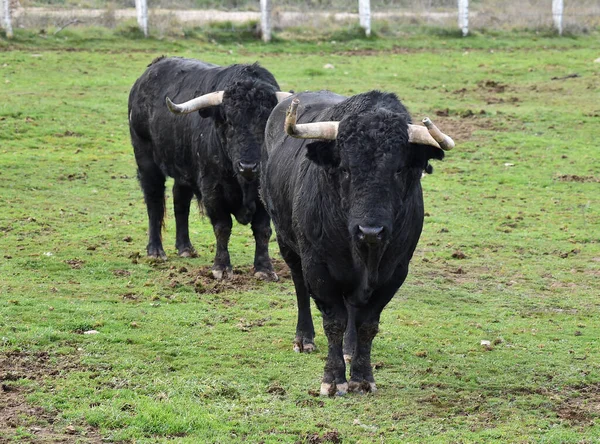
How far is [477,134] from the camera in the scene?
18531mm

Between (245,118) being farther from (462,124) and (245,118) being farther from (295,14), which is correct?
(295,14)

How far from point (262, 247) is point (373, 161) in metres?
4.63

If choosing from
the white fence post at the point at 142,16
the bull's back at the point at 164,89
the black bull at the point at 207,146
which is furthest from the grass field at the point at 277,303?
the white fence post at the point at 142,16

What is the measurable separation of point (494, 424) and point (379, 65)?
18.4m

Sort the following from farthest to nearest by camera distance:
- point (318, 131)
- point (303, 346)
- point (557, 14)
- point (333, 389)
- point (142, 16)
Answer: point (557, 14) → point (142, 16) → point (303, 346) → point (333, 389) → point (318, 131)

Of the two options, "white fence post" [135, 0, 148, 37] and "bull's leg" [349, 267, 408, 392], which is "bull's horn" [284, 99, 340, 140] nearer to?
"bull's leg" [349, 267, 408, 392]

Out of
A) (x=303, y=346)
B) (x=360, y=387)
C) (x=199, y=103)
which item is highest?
(x=199, y=103)

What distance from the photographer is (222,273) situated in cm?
1120

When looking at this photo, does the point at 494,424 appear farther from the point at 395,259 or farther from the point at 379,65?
the point at 379,65

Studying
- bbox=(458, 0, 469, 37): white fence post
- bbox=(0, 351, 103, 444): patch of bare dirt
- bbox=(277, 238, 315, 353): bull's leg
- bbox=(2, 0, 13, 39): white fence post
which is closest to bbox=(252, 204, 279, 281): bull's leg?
bbox=(277, 238, 315, 353): bull's leg

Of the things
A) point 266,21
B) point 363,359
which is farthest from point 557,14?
point 363,359

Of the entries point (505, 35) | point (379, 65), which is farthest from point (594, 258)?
point (505, 35)

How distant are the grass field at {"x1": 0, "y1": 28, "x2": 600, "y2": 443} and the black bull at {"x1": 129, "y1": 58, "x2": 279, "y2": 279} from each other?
494 mm

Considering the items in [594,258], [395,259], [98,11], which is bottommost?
[594,258]
